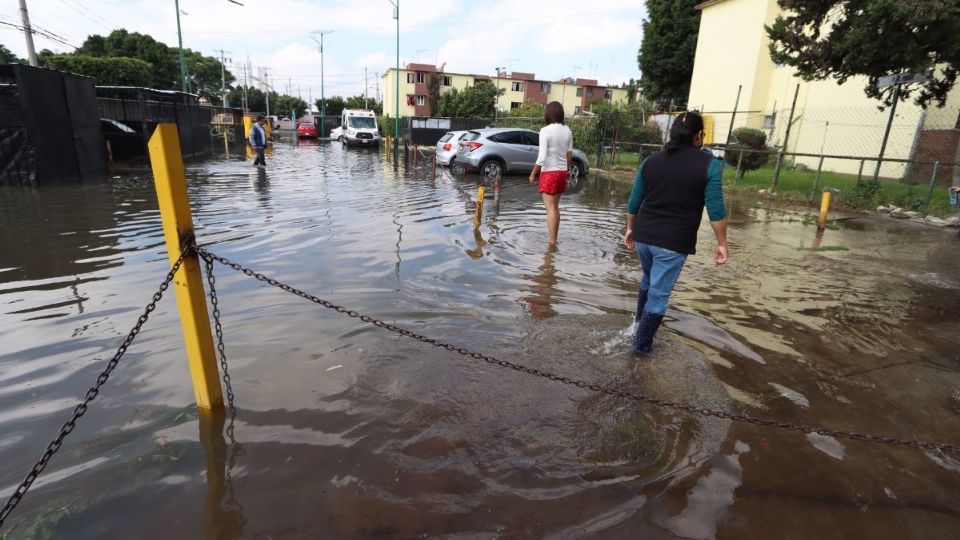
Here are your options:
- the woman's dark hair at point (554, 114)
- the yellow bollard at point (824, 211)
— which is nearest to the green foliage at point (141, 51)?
the woman's dark hair at point (554, 114)

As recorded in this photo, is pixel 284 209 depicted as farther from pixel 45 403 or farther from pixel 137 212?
pixel 45 403

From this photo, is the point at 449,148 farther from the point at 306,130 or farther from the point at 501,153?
the point at 306,130

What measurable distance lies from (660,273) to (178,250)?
9.74 ft

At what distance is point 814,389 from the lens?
3471mm

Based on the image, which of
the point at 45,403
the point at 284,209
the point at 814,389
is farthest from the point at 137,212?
the point at 814,389

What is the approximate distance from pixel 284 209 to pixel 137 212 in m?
2.44

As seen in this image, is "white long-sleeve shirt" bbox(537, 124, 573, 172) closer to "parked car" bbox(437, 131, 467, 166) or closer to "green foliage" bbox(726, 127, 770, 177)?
"green foliage" bbox(726, 127, 770, 177)

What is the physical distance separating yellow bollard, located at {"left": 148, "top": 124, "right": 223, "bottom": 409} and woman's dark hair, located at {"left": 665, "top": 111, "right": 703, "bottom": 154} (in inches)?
115

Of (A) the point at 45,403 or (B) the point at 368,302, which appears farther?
(B) the point at 368,302

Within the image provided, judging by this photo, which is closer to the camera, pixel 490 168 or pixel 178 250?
pixel 178 250

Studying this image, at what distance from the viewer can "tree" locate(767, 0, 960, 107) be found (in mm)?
8156

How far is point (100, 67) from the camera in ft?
117

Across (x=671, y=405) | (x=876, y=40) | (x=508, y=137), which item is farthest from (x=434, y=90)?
(x=671, y=405)

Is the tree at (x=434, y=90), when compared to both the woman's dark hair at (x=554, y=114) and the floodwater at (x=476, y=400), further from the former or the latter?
the floodwater at (x=476, y=400)
